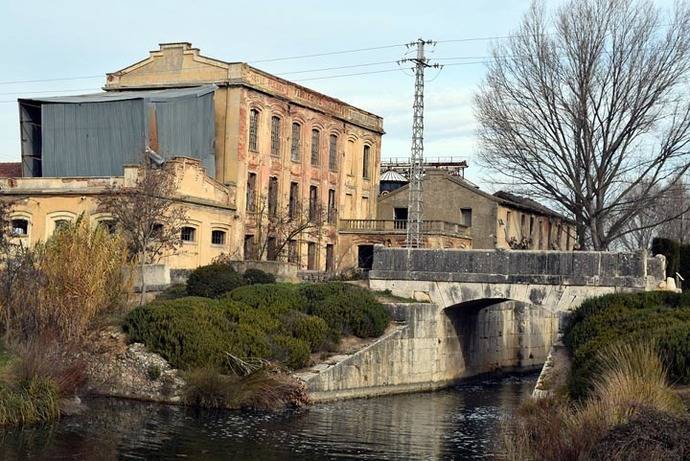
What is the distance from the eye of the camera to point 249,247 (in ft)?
156

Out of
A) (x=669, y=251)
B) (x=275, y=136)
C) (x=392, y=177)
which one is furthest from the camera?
(x=392, y=177)

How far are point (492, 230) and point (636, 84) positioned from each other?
770 inches

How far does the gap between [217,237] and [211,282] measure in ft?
37.8

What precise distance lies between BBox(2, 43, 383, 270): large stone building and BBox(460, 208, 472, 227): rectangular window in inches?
295

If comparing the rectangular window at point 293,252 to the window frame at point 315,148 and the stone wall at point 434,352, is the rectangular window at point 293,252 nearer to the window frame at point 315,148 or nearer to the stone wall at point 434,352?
the window frame at point 315,148

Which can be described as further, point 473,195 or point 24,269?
point 473,195

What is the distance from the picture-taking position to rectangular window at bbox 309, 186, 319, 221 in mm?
51344

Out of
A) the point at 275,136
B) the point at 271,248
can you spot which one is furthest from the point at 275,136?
the point at 271,248

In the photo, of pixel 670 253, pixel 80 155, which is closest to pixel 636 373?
pixel 670 253

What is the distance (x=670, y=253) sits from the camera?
41406 mm

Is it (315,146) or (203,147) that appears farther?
(315,146)

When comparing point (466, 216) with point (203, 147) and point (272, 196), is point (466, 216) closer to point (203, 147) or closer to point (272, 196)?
point (272, 196)

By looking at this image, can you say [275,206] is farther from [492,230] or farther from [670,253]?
[670,253]

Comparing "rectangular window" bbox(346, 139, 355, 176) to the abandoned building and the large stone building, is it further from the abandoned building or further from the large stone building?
the abandoned building
